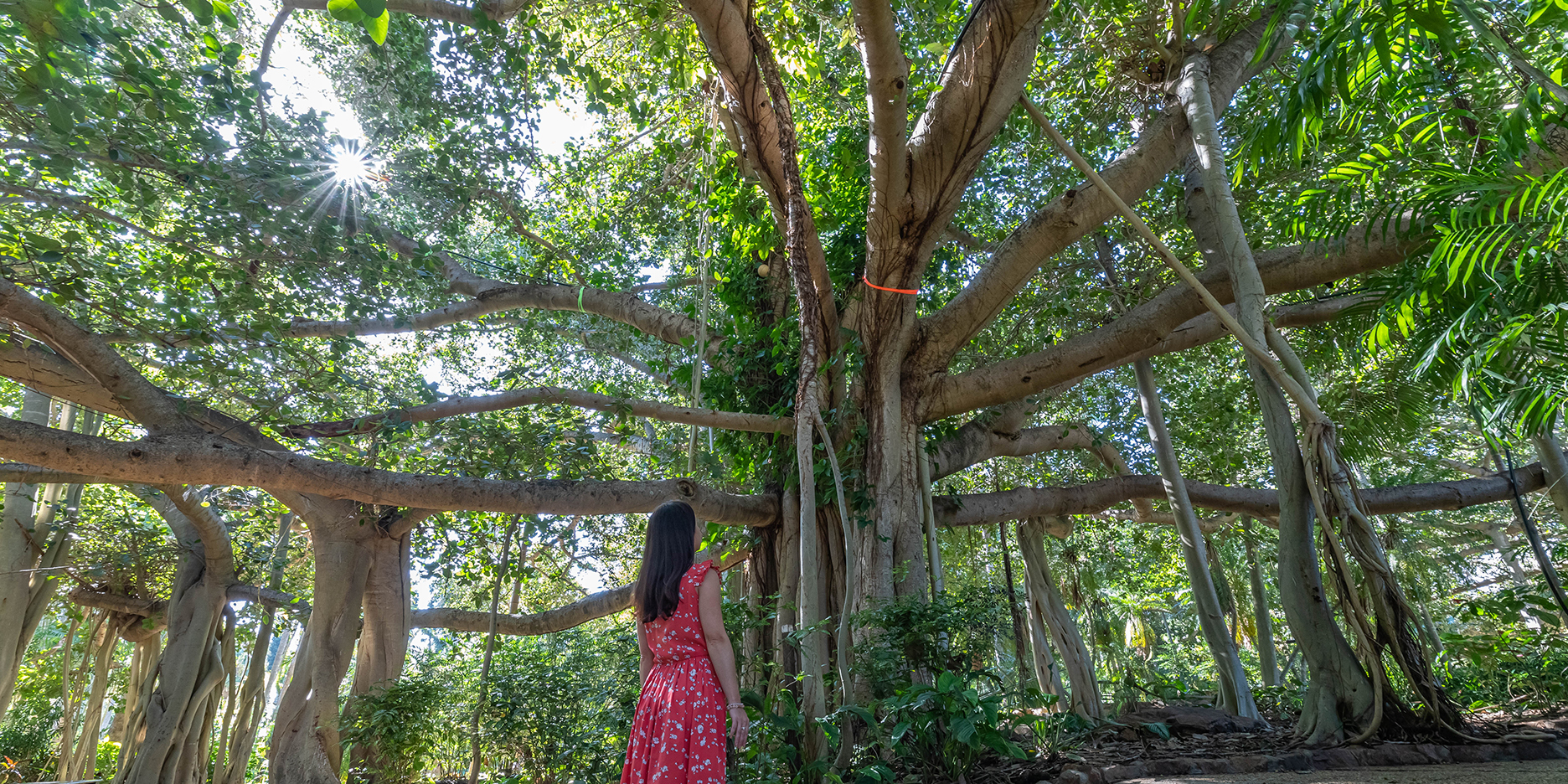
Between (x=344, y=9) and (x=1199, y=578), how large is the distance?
5.41 meters

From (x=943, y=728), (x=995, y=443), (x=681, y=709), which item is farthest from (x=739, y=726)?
(x=995, y=443)

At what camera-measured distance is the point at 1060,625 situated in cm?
566

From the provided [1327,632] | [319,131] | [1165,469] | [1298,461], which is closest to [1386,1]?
[1298,461]

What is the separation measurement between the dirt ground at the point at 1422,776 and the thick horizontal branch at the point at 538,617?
567 cm

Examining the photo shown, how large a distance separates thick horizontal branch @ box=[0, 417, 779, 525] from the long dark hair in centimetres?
175

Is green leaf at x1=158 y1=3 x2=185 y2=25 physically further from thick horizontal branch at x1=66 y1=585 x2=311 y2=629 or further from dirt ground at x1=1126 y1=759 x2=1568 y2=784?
thick horizontal branch at x1=66 y1=585 x2=311 y2=629

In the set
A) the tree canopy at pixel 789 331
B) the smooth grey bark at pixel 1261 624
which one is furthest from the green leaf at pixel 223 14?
the smooth grey bark at pixel 1261 624

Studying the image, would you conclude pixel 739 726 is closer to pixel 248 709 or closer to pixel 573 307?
pixel 573 307

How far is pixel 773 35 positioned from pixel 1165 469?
4015 millimetres

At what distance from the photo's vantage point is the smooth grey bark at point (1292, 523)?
9.55 ft

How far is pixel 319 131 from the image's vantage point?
474cm

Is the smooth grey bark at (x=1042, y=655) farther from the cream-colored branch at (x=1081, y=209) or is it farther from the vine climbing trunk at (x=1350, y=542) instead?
the cream-colored branch at (x=1081, y=209)

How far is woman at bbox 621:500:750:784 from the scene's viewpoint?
222cm

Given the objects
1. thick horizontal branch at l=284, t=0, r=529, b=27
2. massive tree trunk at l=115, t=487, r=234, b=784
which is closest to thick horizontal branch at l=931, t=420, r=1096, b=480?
thick horizontal branch at l=284, t=0, r=529, b=27
